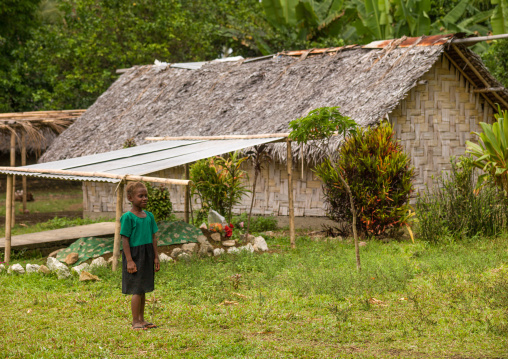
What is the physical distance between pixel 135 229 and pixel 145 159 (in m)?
3.23

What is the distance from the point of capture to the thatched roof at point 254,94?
9.94m

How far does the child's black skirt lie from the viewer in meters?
4.84

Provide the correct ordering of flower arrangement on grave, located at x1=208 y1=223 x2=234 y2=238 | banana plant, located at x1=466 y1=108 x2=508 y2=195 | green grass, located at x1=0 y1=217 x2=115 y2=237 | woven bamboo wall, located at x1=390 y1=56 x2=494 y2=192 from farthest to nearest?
green grass, located at x1=0 y1=217 x2=115 y2=237 < woven bamboo wall, located at x1=390 y1=56 x2=494 y2=192 < flower arrangement on grave, located at x1=208 y1=223 x2=234 y2=238 < banana plant, located at x1=466 y1=108 x2=508 y2=195

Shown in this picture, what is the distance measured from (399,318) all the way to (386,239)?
397 centimetres

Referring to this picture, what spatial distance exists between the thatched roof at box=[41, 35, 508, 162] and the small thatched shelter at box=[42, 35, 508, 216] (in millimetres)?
26

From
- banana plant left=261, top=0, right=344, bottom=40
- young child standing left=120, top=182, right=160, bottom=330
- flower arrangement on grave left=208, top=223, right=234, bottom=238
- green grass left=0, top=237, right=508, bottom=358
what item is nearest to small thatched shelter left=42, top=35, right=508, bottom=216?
flower arrangement on grave left=208, top=223, right=234, bottom=238

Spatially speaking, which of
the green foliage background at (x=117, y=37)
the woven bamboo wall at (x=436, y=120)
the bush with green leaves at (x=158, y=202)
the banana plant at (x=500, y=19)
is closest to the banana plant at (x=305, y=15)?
the green foliage background at (x=117, y=37)

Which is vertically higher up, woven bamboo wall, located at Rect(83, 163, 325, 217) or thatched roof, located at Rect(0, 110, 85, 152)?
thatched roof, located at Rect(0, 110, 85, 152)

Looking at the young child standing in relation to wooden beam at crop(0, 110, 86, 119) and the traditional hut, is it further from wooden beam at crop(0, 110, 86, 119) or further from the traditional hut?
wooden beam at crop(0, 110, 86, 119)

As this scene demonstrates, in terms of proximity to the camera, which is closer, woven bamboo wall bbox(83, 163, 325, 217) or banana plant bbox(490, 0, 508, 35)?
woven bamboo wall bbox(83, 163, 325, 217)

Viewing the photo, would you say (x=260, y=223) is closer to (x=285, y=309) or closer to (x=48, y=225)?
(x=48, y=225)

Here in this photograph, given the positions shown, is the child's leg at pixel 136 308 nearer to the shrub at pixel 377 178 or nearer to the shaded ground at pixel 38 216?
the shrub at pixel 377 178

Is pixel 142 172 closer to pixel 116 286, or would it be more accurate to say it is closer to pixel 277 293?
pixel 116 286

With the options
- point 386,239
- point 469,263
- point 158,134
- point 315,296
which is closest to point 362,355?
point 315,296
